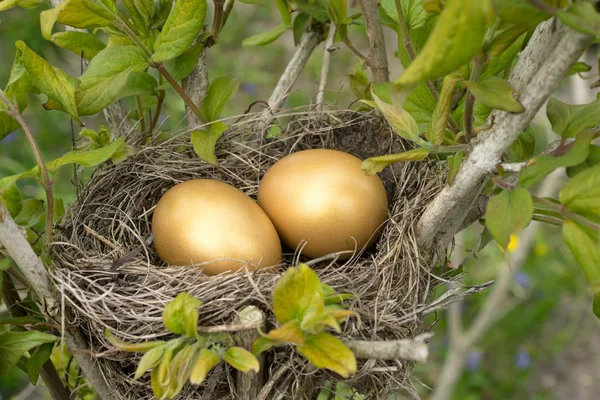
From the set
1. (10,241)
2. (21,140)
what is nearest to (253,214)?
(10,241)

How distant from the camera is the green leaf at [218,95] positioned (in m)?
0.88

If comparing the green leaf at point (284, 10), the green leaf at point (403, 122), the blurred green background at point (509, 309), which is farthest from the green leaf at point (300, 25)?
the blurred green background at point (509, 309)

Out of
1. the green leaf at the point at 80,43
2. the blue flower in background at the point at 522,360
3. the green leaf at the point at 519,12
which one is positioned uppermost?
the green leaf at the point at 519,12

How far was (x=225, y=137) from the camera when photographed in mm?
1030

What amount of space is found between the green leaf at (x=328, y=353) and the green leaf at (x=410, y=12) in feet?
1.35

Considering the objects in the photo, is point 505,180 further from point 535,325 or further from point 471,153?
point 535,325

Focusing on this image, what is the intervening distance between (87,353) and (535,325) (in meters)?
1.82

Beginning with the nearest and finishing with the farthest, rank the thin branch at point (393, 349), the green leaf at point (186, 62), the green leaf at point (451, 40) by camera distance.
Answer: the green leaf at point (451, 40), the thin branch at point (393, 349), the green leaf at point (186, 62)

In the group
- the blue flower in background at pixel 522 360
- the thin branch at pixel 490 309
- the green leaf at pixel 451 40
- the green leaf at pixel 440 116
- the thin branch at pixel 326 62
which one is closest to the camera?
the green leaf at pixel 451 40

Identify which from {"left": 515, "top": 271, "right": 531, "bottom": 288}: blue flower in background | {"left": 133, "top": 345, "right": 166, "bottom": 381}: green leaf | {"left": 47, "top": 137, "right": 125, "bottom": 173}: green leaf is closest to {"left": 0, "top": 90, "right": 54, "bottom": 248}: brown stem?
{"left": 47, "top": 137, "right": 125, "bottom": 173}: green leaf

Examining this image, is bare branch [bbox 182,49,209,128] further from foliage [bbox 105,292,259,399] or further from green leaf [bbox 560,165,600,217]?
green leaf [bbox 560,165,600,217]

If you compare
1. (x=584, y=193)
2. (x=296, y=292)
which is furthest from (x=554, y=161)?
(x=296, y=292)

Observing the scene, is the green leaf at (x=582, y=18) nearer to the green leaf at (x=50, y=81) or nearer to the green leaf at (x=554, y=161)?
the green leaf at (x=554, y=161)

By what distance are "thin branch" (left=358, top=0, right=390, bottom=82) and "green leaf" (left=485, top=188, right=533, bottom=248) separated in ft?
1.11
